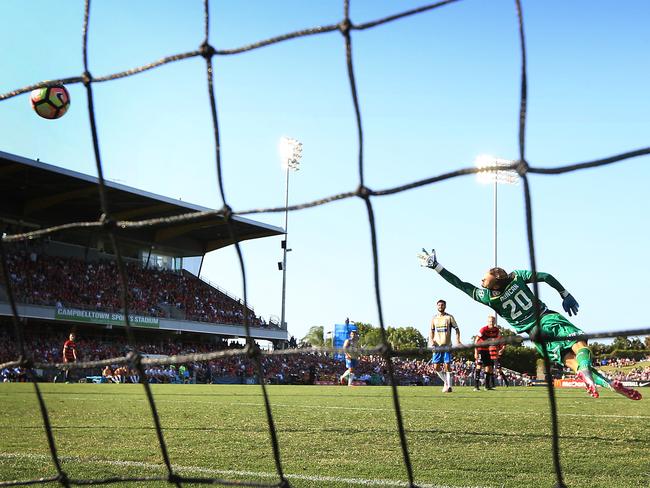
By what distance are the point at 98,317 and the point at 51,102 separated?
26.1 meters

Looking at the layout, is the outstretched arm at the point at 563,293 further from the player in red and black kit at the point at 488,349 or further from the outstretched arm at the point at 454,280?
the player in red and black kit at the point at 488,349

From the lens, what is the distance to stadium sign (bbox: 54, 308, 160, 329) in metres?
31.1

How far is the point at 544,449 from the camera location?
4750 millimetres

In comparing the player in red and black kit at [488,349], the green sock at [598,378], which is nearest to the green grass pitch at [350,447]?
the green sock at [598,378]

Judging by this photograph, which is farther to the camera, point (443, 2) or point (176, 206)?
point (176, 206)

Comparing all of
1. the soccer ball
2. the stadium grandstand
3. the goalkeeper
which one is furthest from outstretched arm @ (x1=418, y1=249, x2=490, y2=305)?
the stadium grandstand

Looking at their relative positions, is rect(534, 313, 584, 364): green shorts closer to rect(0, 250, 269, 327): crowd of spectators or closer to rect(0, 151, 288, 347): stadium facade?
rect(0, 250, 269, 327): crowd of spectators

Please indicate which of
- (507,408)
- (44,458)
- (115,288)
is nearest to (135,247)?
(115,288)

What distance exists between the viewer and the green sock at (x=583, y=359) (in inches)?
249

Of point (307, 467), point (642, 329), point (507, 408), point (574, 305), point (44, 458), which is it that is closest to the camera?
point (642, 329)

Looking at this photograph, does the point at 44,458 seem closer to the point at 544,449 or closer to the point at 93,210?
the point at 544,449

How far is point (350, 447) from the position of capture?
16.4ft

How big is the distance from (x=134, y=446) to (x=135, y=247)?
36.0 metres

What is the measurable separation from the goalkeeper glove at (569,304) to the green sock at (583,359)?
57cm
